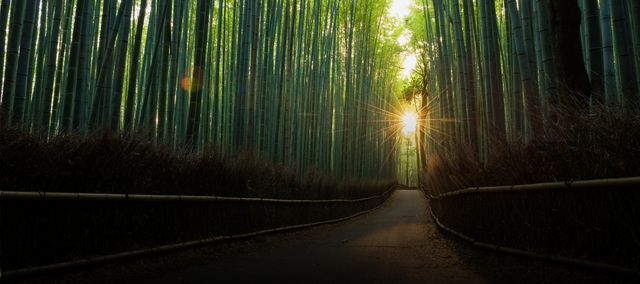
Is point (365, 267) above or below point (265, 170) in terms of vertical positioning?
below

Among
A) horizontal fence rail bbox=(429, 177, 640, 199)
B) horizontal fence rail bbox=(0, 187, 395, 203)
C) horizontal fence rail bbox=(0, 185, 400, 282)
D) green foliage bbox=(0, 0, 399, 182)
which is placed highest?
green foliage bbox=(0, 0, 399, 182)

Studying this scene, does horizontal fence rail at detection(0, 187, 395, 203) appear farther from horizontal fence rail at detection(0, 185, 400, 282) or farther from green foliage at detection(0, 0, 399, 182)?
green foliage at detection(0, 0, 399, 182)

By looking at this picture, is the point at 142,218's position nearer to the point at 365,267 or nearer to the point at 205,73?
the point at 365,267

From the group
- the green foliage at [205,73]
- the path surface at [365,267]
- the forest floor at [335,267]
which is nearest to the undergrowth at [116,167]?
the green foliage at [205,73]

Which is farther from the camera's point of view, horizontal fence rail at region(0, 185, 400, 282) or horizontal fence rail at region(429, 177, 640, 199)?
horizontal fence rail at region(0, 185, 400, 282)

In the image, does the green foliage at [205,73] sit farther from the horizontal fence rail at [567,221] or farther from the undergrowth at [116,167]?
the horizontal fence rail at [567,221]

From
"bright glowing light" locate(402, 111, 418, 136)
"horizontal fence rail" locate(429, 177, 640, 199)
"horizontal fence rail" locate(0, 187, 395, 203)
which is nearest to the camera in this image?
"horizontal fence rail" locate(429, 177, 640, 199)

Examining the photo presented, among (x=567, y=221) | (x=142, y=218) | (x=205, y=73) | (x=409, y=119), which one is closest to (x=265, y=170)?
(x=205, y=73)

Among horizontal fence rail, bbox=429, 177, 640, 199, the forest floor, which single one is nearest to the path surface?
the forest floor

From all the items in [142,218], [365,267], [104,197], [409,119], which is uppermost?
[409,119]

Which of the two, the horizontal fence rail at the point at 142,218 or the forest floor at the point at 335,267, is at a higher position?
the horizontal fence rail at the point at 142,218

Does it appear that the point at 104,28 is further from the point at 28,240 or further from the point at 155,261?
the point at 28,240

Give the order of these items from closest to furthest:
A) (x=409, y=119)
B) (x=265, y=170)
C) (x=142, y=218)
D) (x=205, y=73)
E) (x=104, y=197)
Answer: (x=104, y=197) < (x=142, y=218) < (x=265, y=170) < (x=205, y=73) < (x=409, y=119)

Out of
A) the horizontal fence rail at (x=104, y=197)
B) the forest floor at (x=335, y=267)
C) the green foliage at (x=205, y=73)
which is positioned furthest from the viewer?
the green foliage at (x=205, y=73)
